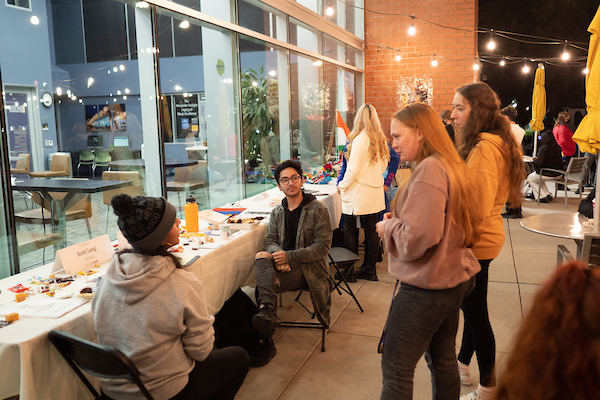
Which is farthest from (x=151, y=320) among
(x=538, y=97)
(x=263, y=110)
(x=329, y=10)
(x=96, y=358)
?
(x=538, y=97)

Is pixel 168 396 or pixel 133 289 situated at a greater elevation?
pixel 133 289

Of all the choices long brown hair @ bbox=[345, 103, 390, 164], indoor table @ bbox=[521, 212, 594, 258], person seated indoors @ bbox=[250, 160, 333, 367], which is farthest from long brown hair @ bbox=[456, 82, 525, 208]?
long brown hair @ bbox=[345, 103, 390, 164]

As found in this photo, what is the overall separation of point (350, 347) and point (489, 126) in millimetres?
1886

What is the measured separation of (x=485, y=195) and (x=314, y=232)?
1.52 metres

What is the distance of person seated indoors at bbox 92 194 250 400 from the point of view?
5.75 feet

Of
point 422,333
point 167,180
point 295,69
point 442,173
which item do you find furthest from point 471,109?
point 295,69

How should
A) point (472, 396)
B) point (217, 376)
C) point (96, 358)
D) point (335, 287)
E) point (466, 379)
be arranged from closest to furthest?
point (96, 358) < point (217, 376) < point (472, 396) < point (466, 379) < point (335, 287)

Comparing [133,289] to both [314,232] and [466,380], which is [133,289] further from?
[466,380]

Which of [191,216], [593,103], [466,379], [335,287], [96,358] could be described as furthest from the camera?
[335,287]

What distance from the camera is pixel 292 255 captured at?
3.29 m

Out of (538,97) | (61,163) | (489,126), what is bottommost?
(61,163)

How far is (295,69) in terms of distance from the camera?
21.7 ft

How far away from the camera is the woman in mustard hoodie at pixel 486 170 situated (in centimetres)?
214

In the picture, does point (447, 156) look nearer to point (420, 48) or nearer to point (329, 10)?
point (329, 10)
